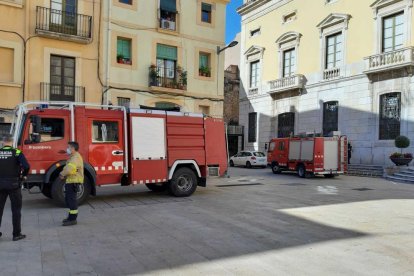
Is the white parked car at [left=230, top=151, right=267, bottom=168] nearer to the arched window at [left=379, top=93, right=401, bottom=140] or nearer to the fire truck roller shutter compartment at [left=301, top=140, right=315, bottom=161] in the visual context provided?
the fire truck roller shutter compartment at [left=301, top=140, right=315, bottom=161]

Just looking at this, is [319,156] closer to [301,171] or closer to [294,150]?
[301,171]

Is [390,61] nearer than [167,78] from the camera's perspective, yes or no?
No

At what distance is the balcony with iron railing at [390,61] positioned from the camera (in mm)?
22117

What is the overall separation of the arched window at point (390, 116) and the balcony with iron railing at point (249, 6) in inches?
612

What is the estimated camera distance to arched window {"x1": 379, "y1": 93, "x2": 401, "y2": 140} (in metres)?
23.4

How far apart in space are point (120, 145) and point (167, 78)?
10344 millimetres

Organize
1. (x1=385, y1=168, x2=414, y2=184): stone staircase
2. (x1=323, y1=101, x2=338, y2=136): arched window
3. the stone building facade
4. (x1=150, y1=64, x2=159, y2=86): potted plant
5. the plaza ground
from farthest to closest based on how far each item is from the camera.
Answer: (x1=323, y1=101, x2=338, y2=136): arched window → the stone building facade → (x1=150, y1=64, x2=159, y2=86): potted plant → (x1=385, y1=168, x2=414, y2=184): stone staircase → the plaza ground

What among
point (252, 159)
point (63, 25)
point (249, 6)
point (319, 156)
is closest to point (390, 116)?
point (319, 156)

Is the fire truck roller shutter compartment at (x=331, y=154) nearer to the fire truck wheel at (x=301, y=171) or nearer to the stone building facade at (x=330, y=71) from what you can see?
the fire truck wheel at (x=301, y=171)

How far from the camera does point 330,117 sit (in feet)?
93.2

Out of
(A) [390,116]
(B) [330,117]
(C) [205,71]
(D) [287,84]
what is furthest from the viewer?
(D) [287,84]

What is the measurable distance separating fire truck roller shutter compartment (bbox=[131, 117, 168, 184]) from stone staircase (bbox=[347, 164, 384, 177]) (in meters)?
15.5

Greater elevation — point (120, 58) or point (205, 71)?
point (120, 58)

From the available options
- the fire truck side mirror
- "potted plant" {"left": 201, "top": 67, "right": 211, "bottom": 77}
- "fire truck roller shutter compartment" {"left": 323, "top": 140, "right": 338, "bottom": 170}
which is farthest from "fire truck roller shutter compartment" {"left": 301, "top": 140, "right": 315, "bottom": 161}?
the fire truck side mirror
